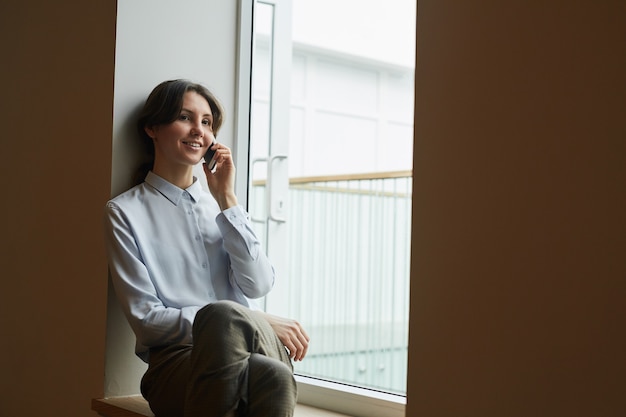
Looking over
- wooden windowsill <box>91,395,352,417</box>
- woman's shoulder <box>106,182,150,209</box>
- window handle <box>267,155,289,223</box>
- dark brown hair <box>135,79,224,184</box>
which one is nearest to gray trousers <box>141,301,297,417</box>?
wooden windowsill <box>91,395,352,417</box>

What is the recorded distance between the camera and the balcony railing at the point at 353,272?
17.1 ft

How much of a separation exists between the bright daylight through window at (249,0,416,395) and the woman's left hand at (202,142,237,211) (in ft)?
1.43

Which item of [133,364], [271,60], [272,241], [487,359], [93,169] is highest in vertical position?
[271,60]

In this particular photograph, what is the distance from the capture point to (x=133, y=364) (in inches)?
84.4

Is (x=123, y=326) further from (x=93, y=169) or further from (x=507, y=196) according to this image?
(x=507, y=196)

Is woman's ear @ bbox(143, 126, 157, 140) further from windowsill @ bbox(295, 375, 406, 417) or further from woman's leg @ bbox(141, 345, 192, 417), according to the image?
windowsill @ bbox(295, 375, 406, 417)

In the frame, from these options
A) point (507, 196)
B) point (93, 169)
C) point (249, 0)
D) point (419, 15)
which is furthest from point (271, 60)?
point (507, 196)

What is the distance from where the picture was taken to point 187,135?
202 centimetres

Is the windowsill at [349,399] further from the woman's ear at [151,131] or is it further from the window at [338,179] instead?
the woman's ear at [151,131]

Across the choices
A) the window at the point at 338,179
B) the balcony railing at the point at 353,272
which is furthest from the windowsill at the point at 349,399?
the balcony railing at the point at 353,272

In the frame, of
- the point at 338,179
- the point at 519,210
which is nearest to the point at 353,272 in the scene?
the point at 338,179

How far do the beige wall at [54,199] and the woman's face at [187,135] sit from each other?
0.19m

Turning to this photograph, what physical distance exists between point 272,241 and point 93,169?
0.77 meters

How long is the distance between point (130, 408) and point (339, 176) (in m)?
3.41
